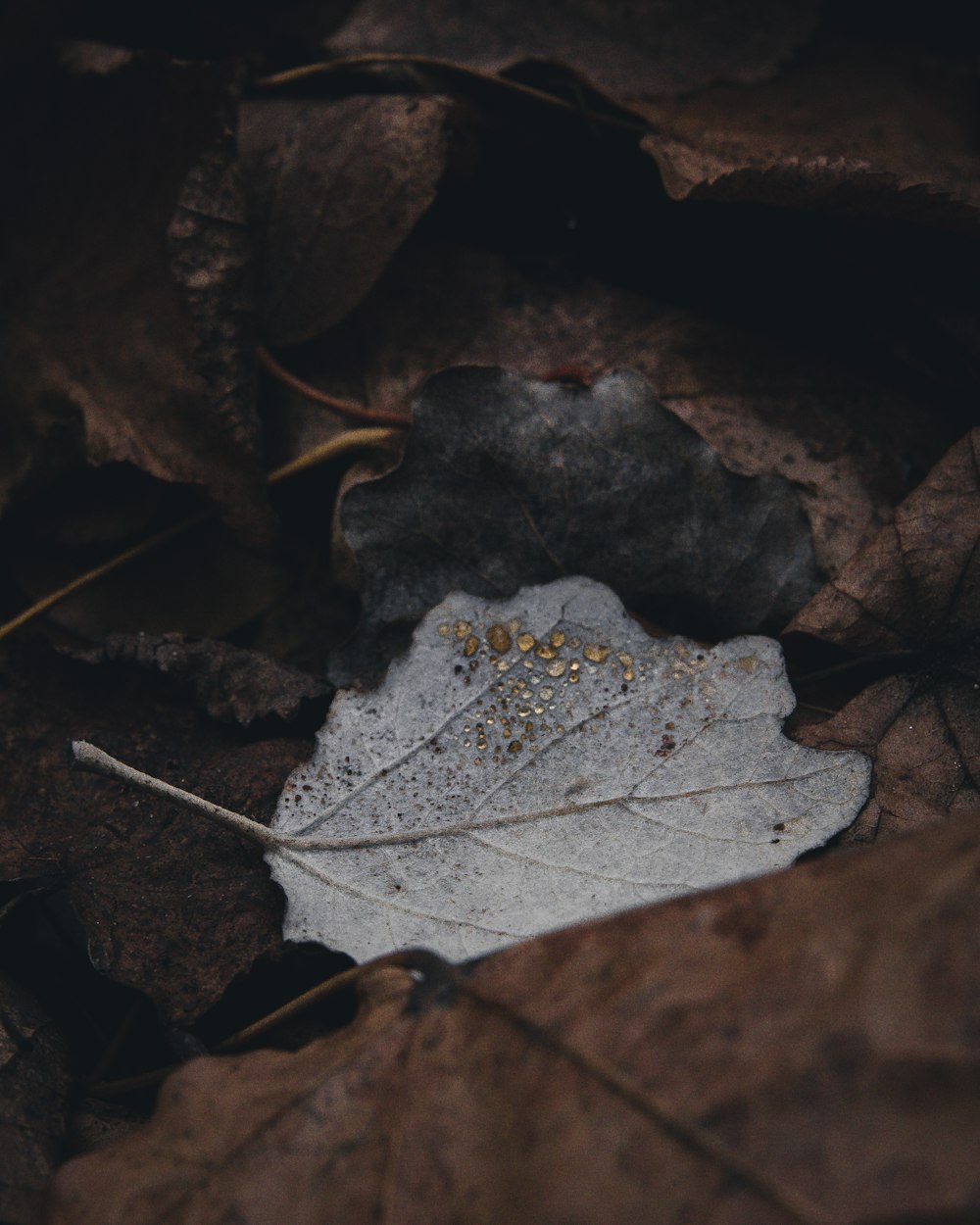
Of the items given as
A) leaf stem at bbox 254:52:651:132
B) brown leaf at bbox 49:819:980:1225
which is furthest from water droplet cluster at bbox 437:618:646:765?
leaf stem at bbox 254:52:651:132

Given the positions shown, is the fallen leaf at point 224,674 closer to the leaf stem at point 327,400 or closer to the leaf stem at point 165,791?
the leaf stem at point 165,791

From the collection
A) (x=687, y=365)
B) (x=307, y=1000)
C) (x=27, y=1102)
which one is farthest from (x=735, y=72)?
(x=27, y=1102)

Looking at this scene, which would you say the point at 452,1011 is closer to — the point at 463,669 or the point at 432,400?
the point at 463,669

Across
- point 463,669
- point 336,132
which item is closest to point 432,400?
point 463,669

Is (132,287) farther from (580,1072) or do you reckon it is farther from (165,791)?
(580,1072)

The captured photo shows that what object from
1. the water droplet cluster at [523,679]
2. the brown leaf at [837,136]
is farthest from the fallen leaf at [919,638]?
the brown leaf at [837,136]
